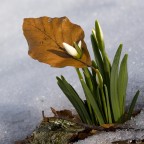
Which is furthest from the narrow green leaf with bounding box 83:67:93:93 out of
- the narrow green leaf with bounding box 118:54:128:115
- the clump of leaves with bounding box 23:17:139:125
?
the narrow green leaf with bounding box 118:54:128:115

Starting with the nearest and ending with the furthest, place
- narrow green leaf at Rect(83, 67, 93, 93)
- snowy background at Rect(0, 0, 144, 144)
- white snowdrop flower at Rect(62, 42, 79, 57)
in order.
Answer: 1. white snowdrop flower at Rect(62, 42, 79, 57)
2. narrow green leaf at Rect(83, 67, 93, 93)
3. snowy background at Rect(0, 0, 144, 144)

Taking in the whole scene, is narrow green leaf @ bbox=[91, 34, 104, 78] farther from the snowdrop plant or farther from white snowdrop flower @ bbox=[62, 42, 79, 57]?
white snowdrop flower @ bbox=[62, 42, 79, 57]

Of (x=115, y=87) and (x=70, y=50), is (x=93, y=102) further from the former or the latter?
(x=70, y=50)

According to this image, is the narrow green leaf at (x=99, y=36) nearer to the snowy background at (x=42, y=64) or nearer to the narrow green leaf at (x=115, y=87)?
the narrow green leaf at (x=115, y=87)

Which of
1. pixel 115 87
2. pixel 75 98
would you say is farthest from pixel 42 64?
pixel 115 87

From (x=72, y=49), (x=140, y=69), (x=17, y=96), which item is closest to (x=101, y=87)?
(x=72, y=49)

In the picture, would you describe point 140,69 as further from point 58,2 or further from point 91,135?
point 58,2

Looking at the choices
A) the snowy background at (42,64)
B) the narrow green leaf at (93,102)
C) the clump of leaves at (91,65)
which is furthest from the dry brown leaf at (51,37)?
the snowy background at (42,64)
